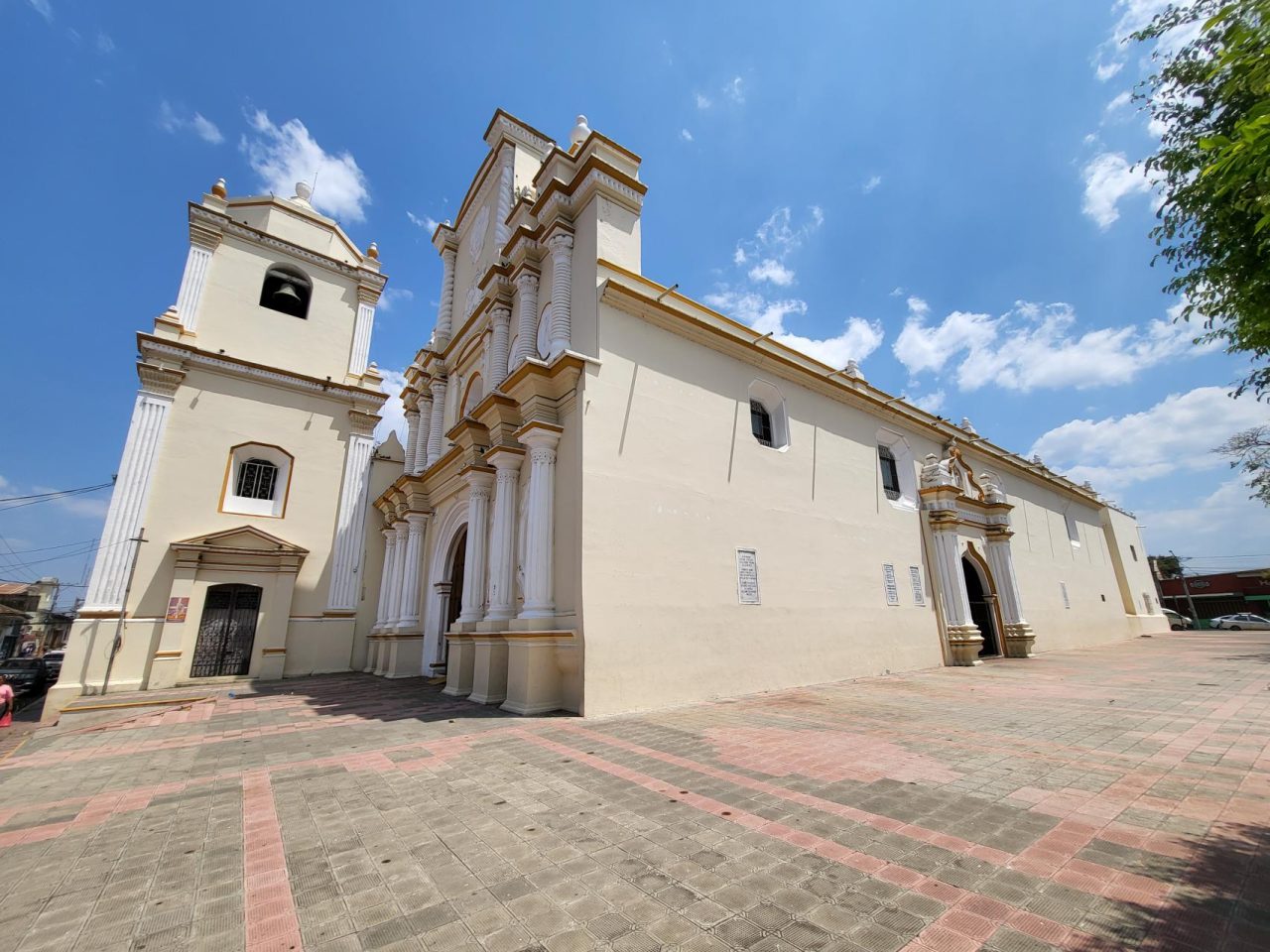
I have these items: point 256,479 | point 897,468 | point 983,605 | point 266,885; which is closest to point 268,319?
point 256,479

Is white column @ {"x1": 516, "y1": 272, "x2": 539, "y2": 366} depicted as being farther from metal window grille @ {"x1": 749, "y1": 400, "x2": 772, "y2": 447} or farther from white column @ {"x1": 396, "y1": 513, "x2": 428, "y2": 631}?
white column @ {"x1": 396, "y1": 513, "x2": 428, "y2": 631}

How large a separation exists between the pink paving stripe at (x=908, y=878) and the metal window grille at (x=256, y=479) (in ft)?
47.9

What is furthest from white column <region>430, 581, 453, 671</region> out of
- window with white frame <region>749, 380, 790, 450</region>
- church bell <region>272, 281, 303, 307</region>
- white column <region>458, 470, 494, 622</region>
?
church bell <region>272, 281, 303, 307</region>

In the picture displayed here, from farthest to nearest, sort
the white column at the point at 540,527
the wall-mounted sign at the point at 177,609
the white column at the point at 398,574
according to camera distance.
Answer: the white column at the point at 398,574, the wall-mounted sign at the point at 177,609, the white column at the point at 540,527

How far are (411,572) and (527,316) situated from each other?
23.0ft

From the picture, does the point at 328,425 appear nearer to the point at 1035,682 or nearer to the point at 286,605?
the point at 286,605

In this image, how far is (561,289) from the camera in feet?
31.9

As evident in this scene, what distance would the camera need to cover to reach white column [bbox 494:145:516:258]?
1339cm

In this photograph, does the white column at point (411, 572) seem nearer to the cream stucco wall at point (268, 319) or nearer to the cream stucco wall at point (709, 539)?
the cream stucco wall at point (268, 319)

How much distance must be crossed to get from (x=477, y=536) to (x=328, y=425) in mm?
9027

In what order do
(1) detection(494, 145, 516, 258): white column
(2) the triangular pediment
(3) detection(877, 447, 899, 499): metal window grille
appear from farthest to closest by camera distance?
(3) detection(877, 447, 899, 499): metal window grille → (1) detection(494, 145, 516, 258): white column → (2) the triangular pediment

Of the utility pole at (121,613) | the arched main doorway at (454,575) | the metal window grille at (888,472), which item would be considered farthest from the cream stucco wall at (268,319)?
the metal window grille at (888,472)

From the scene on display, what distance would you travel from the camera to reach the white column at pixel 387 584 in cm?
1361

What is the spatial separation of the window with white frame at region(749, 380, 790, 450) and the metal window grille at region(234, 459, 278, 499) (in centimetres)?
1321
